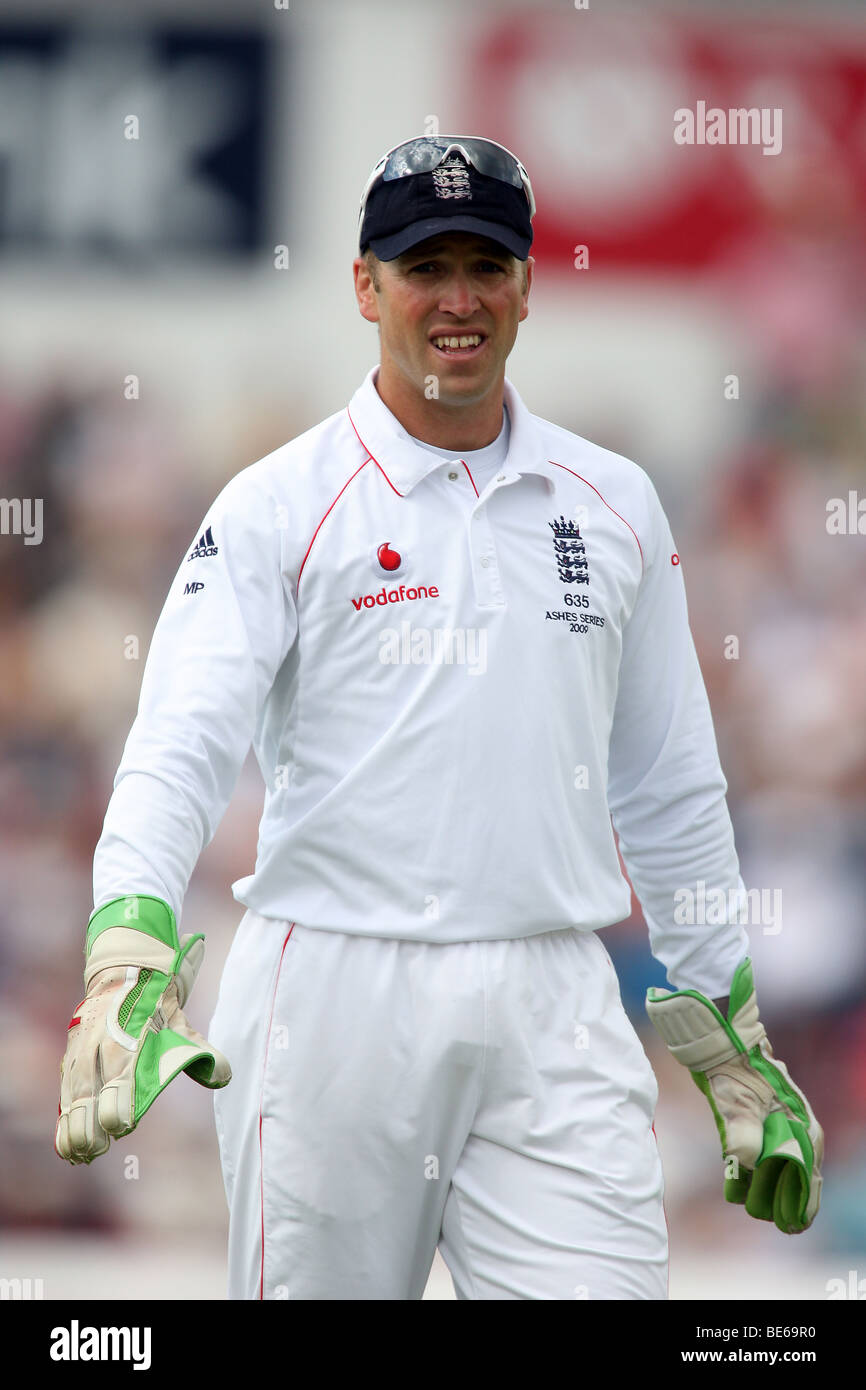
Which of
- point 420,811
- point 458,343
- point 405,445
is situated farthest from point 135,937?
point 458,343

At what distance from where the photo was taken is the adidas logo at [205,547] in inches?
96.6

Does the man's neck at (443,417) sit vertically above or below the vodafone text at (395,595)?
above

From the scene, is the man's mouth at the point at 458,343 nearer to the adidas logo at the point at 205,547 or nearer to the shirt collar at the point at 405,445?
the shirt collar at the point at 405,445

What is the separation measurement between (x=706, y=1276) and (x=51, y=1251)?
1.88 meters

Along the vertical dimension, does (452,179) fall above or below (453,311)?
above

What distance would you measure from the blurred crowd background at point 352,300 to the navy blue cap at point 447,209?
3.02 m

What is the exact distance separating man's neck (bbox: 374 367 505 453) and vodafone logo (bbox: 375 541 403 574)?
23 centimetres

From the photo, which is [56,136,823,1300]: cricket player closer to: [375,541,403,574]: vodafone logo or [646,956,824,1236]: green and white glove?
[375,541,403,574]: vodafone logo

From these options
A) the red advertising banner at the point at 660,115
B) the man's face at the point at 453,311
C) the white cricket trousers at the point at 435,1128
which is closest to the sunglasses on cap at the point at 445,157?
the man's face at the point at 453,311

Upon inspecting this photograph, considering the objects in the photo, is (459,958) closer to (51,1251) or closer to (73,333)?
(51,1251)

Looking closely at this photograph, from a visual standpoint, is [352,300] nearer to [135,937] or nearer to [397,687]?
[397,687]

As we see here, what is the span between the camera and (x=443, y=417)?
102 inches

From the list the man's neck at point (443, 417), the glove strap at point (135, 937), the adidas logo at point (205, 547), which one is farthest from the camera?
the man's neck at point (443, 417)

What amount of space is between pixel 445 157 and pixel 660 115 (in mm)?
3800
